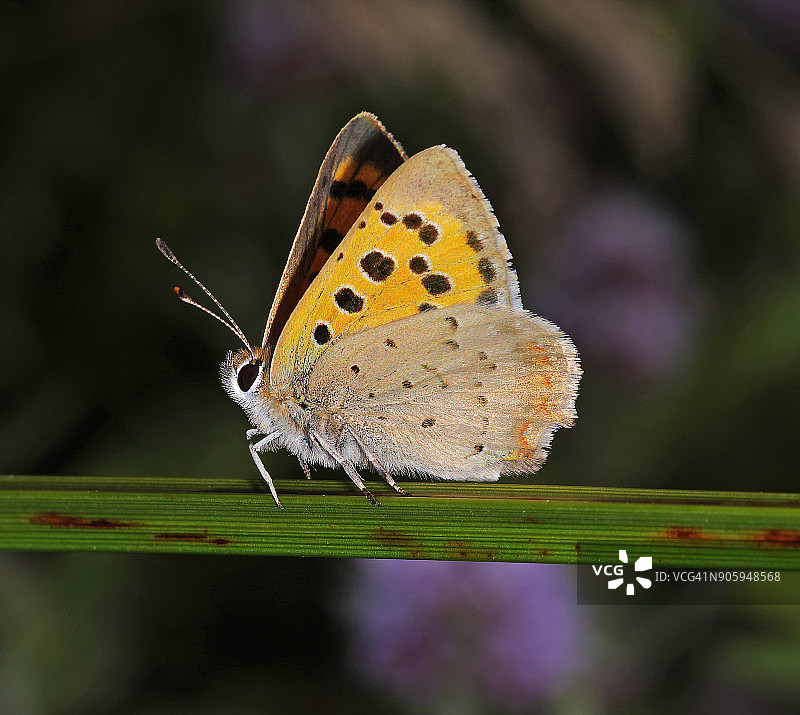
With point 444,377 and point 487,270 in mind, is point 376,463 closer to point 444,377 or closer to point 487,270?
point 444,377

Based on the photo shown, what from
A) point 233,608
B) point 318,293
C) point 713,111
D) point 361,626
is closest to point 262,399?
point 318,293

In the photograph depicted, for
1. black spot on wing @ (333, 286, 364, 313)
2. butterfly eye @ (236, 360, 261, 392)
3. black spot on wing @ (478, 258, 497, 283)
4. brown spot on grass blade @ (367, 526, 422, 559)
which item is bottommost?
brown spot on grass blade @ (367, 526, 422, 559)

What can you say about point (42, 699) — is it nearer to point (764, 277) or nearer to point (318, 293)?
point (318, 293)

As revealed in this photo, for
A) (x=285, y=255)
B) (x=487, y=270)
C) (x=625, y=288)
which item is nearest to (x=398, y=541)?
(x=487, y=270)

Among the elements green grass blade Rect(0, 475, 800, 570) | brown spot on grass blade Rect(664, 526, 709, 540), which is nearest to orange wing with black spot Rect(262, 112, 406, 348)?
green grass blade Rect(0, 475, 800, 570)

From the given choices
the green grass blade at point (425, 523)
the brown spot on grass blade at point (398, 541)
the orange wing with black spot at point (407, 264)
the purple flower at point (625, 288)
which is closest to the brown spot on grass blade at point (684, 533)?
the green grass blade at point (425, 523)

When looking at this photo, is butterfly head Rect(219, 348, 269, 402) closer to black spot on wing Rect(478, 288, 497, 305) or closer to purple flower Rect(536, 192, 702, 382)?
black spot on wing Rect(478, 288, 497, 305)
